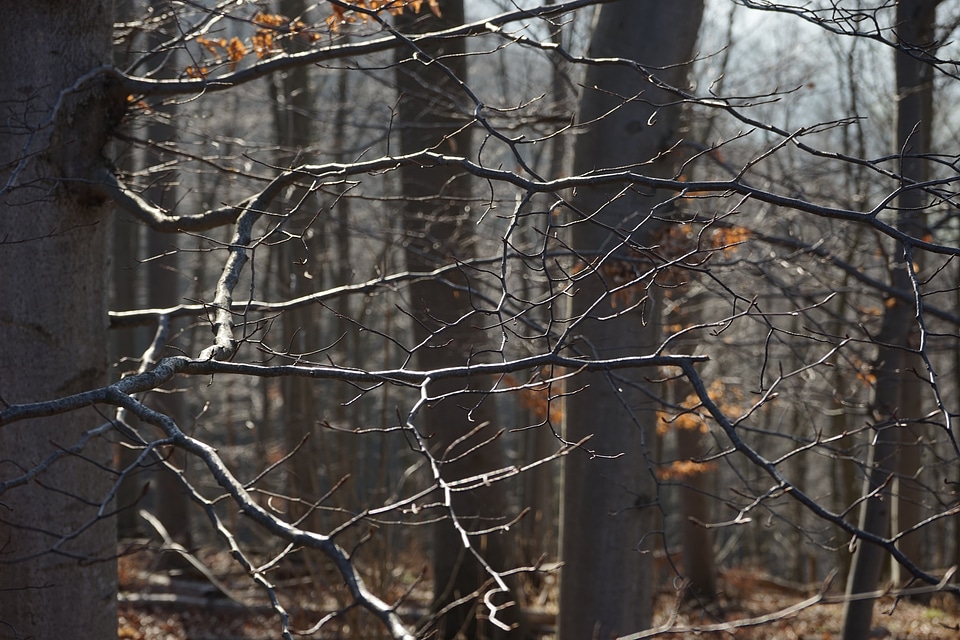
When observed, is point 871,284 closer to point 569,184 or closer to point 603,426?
point 603,426

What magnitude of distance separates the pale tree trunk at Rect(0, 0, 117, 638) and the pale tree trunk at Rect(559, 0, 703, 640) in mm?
2659

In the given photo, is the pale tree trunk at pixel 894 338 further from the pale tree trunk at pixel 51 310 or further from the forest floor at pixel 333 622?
the pale tree trunk at pixel 51 310

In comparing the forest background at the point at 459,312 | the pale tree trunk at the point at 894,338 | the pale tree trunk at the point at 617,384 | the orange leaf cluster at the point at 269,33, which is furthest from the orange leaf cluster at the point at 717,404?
the orange leaf cluster at the point at 269,33

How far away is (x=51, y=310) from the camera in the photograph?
3699 millimetres

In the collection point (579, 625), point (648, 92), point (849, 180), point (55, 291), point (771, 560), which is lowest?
point (771, 560)

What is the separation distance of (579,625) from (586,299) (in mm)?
2012

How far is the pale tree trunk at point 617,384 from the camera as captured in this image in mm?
5008

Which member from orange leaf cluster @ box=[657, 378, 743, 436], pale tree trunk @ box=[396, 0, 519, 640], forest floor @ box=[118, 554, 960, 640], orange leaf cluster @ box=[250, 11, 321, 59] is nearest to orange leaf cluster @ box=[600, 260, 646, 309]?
pale tree trunk @ box=[396, 0, 519, 640]

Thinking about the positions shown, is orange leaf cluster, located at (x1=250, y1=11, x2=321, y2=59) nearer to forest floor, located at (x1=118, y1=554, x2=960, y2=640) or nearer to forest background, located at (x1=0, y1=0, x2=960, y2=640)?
forest background, located at (x1=0, y1=0, x2=960, y2=640)

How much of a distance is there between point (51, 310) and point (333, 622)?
419 centimetres

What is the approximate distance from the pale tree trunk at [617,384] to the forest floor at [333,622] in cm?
142

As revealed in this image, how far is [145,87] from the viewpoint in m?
3.76

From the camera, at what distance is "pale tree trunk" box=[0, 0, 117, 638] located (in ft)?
11.8

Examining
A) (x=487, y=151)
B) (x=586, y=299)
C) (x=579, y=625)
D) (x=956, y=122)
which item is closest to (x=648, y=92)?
(x=586, y=299)
